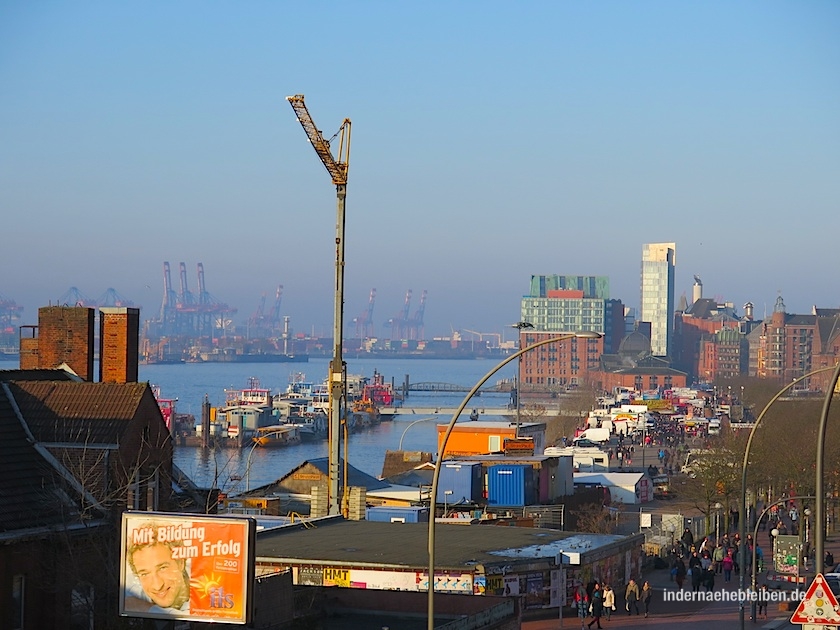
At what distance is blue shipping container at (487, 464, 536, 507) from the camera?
43.5 meters

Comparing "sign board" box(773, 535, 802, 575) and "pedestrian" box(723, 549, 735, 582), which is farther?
"pedestrian" box(723, 549, 735, 582)

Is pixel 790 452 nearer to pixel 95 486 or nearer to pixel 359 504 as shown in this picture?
pixel 359 504

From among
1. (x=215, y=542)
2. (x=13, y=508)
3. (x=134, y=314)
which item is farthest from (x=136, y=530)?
(x=134, y=314)

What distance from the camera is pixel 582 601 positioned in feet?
88.2

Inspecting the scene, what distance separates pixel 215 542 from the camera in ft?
46.9

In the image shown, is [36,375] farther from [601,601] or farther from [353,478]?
[353,478]

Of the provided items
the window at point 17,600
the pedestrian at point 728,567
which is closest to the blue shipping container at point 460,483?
the pedestrian at point 728,567

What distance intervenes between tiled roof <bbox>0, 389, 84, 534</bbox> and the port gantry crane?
1574cm

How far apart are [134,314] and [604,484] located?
36552mm

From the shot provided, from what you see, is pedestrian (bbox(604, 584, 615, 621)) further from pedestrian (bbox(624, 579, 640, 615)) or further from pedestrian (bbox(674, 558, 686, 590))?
pedestrian (bbox(674, 558, 686, 590))

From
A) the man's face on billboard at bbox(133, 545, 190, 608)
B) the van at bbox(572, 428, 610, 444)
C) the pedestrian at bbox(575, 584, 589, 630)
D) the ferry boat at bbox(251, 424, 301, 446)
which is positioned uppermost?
the man's face on billboard at bbox(133, 545, 190, 608)

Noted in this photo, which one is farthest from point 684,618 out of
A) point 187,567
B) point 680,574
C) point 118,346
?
point 187,567

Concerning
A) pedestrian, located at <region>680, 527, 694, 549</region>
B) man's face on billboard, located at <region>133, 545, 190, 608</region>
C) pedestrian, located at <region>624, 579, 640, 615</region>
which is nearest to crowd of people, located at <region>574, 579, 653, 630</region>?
pedestrian, located at <region>624, 579, 640, 615</region>

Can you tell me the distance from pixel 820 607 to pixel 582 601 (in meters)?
11.9
